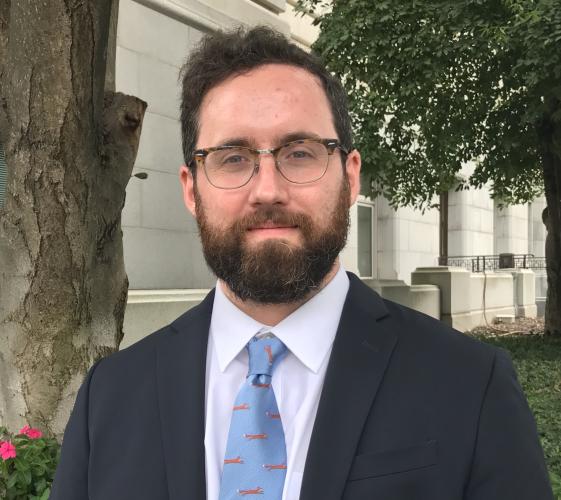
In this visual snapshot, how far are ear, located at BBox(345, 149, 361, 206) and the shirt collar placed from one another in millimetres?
267

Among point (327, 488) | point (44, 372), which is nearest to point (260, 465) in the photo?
point (327, 488)

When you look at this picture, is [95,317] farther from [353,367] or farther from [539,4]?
[539,4]

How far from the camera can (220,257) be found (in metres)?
2.02

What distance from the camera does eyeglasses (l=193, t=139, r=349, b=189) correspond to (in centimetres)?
198

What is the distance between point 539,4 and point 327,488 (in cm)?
891

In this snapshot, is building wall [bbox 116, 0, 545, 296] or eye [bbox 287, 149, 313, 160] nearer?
eye [bbox 287, 149, 313, 160]

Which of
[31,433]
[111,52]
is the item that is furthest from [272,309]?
[111,52]

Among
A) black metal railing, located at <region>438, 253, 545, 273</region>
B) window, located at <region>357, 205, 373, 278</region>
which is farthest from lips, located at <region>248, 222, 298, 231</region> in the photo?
black metal railing, located at <region>438, 253, 545, 273</region>

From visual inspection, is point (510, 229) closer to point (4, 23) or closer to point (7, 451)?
point (4, 23)

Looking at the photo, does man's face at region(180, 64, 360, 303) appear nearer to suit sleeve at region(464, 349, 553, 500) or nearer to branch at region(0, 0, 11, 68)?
suit sleeve at region(464, 349, 553, 500)

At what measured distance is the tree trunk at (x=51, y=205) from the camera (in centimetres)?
431

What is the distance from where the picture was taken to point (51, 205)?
4375 mm

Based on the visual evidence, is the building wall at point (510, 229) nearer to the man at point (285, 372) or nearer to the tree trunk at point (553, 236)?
the tree trunk at point (553, 236)

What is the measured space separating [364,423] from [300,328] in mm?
330
